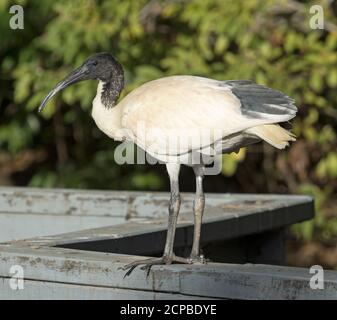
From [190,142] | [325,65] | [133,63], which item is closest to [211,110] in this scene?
[190,142]

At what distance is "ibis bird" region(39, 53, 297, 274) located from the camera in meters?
4.36

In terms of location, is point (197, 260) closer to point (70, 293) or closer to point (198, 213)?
point (198, 213)

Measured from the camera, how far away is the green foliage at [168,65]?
7863mm

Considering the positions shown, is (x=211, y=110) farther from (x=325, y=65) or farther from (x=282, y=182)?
(x=282, y=182)

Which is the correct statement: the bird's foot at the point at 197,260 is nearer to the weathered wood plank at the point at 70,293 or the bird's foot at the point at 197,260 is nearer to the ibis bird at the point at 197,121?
the ibis bird at the point at 197,121

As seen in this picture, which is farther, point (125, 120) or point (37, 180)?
point (37, 180)

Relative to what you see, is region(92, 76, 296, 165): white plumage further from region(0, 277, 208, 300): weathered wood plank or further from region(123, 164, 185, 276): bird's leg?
region(0, 277, 208, 300): weathered wood plank

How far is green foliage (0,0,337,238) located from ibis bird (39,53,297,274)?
300cm

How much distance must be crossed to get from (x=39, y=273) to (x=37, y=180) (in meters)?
5.46

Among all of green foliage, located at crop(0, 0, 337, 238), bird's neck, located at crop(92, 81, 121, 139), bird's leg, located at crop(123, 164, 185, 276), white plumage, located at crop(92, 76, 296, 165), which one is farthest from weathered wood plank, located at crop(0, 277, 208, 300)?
green foliage, located at crop(0, 0, 337, 238)

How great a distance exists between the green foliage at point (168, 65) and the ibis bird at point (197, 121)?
3.00 meters

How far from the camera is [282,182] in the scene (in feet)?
32.8
